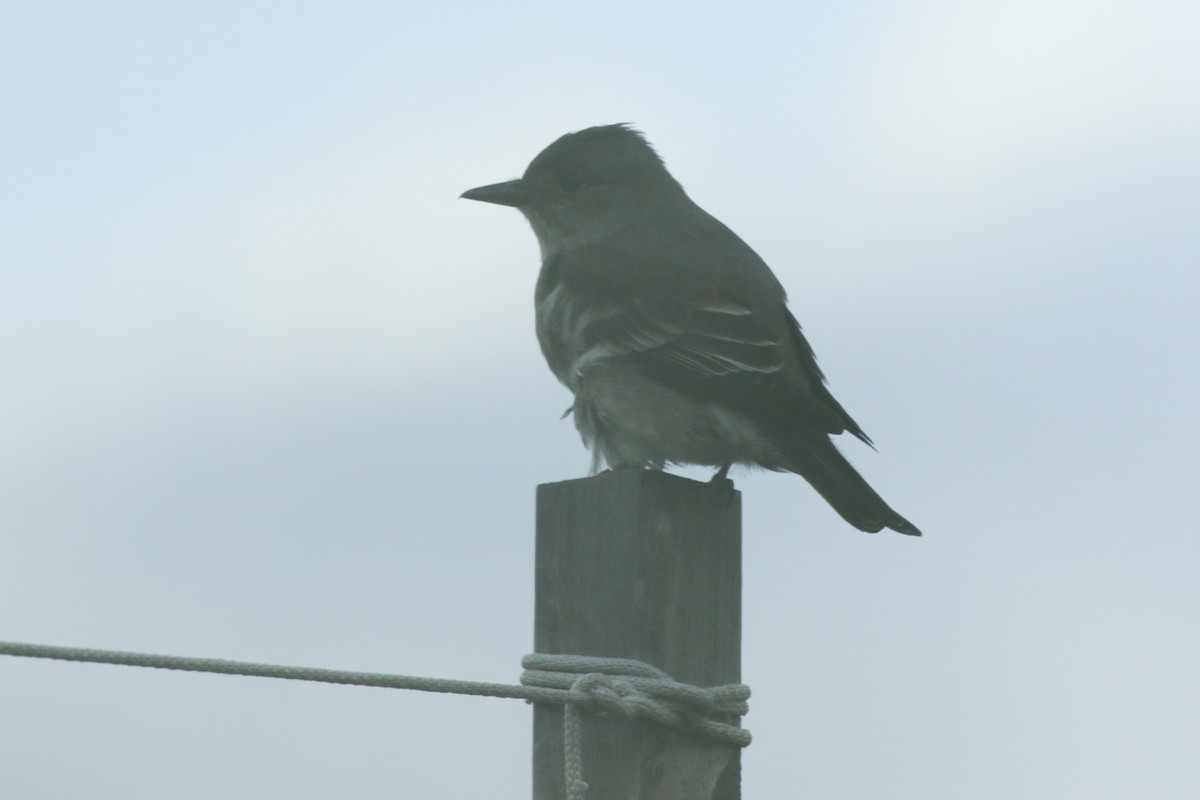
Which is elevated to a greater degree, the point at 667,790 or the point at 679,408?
the point at 679,408

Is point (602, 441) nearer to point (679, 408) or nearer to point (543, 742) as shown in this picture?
point (679, 408)

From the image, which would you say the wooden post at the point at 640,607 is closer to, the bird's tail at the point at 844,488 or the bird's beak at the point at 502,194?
the bird's tail at the point at 844,488

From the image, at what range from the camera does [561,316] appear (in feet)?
16.7

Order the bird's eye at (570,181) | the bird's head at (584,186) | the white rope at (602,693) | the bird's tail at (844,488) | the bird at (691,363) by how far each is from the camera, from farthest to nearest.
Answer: the bird's eye at (570,181), the bird's head at (584,186), the bird at (691,363), the bird's tail at (844,488), the white rope at (602,693)

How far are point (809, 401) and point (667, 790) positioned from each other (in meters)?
1.78

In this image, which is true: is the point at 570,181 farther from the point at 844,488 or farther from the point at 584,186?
the point at 844,488

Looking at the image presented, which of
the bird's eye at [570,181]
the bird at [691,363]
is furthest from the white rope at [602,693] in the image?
the bird's eye at [570,181]

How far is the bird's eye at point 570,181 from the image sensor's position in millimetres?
6361

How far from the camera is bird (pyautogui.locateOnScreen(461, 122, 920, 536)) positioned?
455 cm

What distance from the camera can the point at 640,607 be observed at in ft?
10.0

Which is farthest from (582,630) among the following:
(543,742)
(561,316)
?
(561,316)

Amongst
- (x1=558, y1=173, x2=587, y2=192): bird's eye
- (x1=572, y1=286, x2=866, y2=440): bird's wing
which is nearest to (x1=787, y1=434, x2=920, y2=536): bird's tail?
(x1=572, y1=286, x2=866, y2=440): bird's wing

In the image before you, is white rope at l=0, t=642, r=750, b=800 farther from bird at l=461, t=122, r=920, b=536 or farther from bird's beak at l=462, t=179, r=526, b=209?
bird's beak at l=462, t=179, r=526, b=209

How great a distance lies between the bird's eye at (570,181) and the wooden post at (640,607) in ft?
10.8
